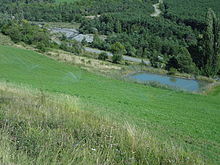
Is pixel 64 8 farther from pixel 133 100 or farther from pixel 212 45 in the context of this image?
pixel 133 100

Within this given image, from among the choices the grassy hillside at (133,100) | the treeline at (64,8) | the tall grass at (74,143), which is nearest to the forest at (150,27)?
the treeline at (64,8)

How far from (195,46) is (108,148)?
57711 mm

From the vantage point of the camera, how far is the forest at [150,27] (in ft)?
180

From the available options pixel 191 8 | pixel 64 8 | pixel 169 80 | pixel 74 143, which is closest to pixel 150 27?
pixel 191 8

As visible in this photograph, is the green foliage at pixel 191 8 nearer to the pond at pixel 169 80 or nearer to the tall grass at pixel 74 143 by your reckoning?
the pond at pixel 169 80

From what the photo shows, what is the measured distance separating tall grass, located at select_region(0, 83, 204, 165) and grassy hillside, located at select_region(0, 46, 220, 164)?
6.52 ft

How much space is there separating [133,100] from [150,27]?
91.4 m

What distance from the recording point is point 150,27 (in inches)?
4230

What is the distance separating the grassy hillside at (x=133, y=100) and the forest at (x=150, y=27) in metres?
23.7

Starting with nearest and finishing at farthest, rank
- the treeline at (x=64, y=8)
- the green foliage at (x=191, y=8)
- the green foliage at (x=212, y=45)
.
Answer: the green foliage at (x=212, y=45) → the green foliage at (x=191, y=8) → the treeline at (x=64, y=8)

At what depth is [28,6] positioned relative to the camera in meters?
152

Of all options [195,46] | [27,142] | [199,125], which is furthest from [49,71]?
[195,46]

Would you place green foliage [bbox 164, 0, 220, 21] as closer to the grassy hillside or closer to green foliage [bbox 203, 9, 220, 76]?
green foliage [bbox 203, 9, 220, 76]

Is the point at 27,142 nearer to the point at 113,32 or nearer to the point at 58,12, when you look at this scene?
the point at 113,32
